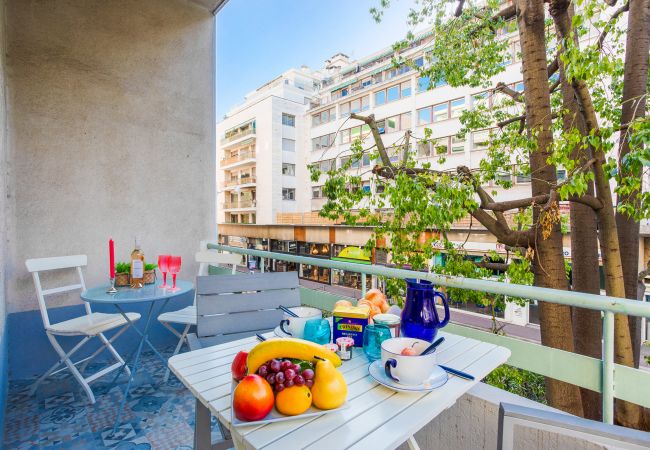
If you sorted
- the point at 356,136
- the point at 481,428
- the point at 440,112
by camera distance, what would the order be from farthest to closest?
the point at 440,112, the point at 356,136, the point at 481,428

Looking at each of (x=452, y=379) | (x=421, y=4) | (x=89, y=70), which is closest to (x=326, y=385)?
(x=452, y=379)

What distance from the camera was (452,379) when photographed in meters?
0.94

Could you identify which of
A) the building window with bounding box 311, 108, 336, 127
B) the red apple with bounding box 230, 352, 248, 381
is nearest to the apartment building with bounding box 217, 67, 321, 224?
the building window with bounding box 311, 108, 336, 127

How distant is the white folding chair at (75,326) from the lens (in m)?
2.33

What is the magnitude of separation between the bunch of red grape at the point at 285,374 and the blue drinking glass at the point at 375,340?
285 mm

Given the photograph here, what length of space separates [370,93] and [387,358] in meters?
19.3

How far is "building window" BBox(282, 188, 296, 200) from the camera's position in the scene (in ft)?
74.8

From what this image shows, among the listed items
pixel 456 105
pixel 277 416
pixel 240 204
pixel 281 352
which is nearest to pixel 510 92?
pixel 281 352

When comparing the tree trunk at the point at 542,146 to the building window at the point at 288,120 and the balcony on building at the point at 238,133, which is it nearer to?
the building window at the point at 288,120

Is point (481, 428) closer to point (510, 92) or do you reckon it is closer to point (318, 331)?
point (318, 331)

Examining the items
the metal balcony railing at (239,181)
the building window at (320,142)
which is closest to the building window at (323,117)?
the building window at (320,142)

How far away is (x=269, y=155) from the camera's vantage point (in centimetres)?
2222

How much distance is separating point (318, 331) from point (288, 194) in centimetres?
2225

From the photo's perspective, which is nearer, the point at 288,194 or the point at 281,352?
the point at 281,352
